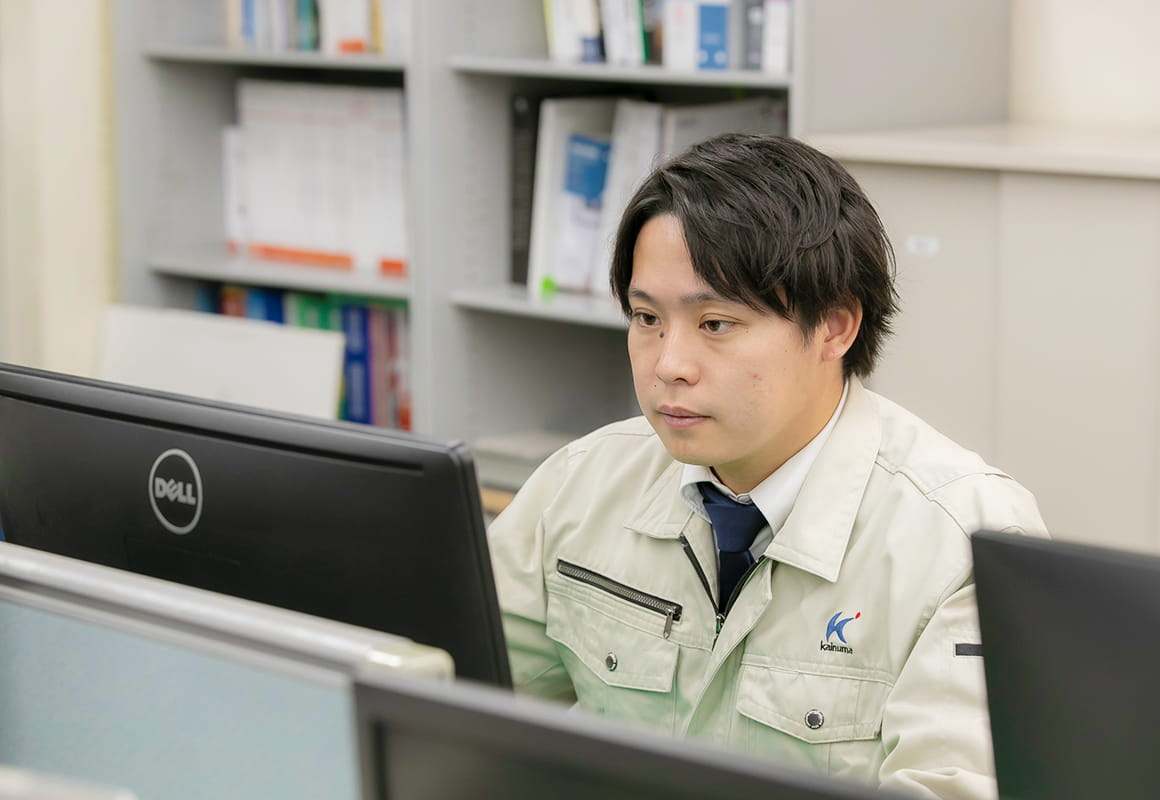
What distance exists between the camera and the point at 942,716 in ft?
3.84

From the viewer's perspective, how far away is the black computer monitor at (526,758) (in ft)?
1.89

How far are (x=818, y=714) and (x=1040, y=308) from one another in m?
0.99

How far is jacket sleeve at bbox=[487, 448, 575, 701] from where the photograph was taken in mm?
1506

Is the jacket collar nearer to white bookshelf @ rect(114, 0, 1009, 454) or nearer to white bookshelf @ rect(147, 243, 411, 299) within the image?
white bookshelf @ rect(114, 0, 1009, 454)

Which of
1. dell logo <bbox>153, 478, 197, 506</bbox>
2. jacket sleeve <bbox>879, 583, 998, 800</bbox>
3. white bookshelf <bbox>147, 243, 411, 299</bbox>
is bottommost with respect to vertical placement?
jacket sleeve <bbox>879, 583, 998, 800</bbox>

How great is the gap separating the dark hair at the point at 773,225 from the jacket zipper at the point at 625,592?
0.27 m

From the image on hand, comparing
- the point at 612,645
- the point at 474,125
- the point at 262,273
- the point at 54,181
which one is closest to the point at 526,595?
the point at 612,645

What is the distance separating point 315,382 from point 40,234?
710 mm

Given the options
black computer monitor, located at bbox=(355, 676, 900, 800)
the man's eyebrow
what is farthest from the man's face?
black computer monitor, located at bbox=(355, 676, 900, 800)

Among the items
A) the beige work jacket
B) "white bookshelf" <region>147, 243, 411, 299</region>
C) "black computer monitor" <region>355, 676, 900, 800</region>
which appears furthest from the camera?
"white bookshelf" <region>147, 243, 411, 299</region>

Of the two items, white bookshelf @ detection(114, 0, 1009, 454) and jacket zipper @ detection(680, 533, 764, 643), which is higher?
white bookshelf @ detection(114, 0, 1009, 454)

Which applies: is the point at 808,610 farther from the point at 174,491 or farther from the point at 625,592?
the point at 174,491

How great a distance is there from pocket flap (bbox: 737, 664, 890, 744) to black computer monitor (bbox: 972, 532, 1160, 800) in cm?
48

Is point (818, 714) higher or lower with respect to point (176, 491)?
lower
